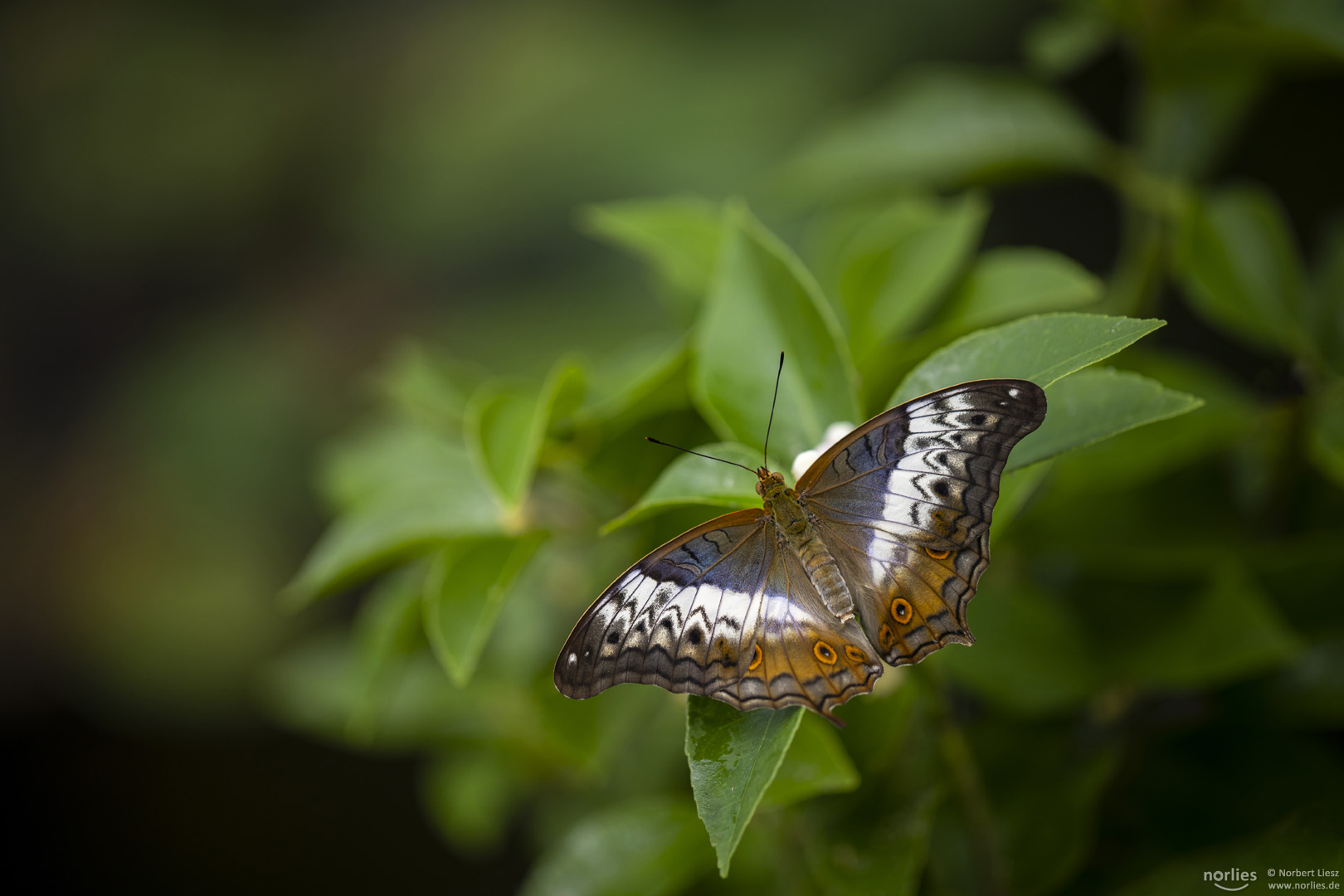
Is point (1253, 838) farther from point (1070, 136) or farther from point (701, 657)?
point (1070, 136)

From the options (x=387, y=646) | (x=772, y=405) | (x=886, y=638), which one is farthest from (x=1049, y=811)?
(x=387, y=646)

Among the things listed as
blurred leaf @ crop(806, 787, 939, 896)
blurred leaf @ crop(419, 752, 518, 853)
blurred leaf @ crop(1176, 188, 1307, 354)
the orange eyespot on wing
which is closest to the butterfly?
the orange eyespot on wing

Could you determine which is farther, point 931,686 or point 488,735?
point 488,735

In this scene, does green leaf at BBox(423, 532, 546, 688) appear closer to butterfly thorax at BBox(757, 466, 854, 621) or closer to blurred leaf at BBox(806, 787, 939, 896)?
butterfly thorax at BBox(757, 466, 854, 621)

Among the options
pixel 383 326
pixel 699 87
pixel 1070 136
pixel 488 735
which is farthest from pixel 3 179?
pixel 1070 136

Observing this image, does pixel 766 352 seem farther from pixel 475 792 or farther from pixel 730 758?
pixel 475 792

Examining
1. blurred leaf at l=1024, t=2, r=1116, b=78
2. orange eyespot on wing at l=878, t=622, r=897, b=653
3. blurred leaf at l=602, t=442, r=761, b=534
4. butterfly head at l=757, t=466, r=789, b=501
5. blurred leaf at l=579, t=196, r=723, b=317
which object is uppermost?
blurred leaf at l=1024, t=2, r=1116, b=78
